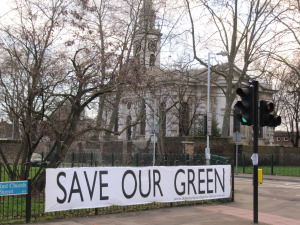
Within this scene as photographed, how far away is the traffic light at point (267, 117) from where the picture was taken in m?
9.44

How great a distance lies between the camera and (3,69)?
47.6 feet

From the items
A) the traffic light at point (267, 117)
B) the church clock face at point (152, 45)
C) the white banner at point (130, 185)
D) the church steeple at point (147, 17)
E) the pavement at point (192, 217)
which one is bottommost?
the pavement at point (192, 217)

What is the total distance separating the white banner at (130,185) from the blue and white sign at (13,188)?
0.55m

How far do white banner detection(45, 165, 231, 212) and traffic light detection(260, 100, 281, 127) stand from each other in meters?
3.27

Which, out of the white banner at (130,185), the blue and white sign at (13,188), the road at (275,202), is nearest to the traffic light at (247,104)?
the white banner at (130,185)

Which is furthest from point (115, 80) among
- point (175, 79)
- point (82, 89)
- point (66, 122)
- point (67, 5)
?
point (175, 79)

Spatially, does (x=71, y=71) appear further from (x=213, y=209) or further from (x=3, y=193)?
(x=213, y=209)

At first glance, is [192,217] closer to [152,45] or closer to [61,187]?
[61,187]

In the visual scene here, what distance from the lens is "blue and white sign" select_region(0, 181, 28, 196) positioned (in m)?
8.68

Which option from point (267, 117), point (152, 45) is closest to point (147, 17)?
point (152, 45)

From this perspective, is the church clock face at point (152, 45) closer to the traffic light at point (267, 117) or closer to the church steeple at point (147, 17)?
the church steeple at point (147, 17)

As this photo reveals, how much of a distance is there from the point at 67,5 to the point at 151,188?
774 cm

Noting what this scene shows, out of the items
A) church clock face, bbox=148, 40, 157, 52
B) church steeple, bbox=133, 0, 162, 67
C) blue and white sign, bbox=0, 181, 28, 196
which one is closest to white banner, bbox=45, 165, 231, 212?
blue and white sign, bbox=0, 181, 28, 196

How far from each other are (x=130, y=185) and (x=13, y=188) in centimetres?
318
